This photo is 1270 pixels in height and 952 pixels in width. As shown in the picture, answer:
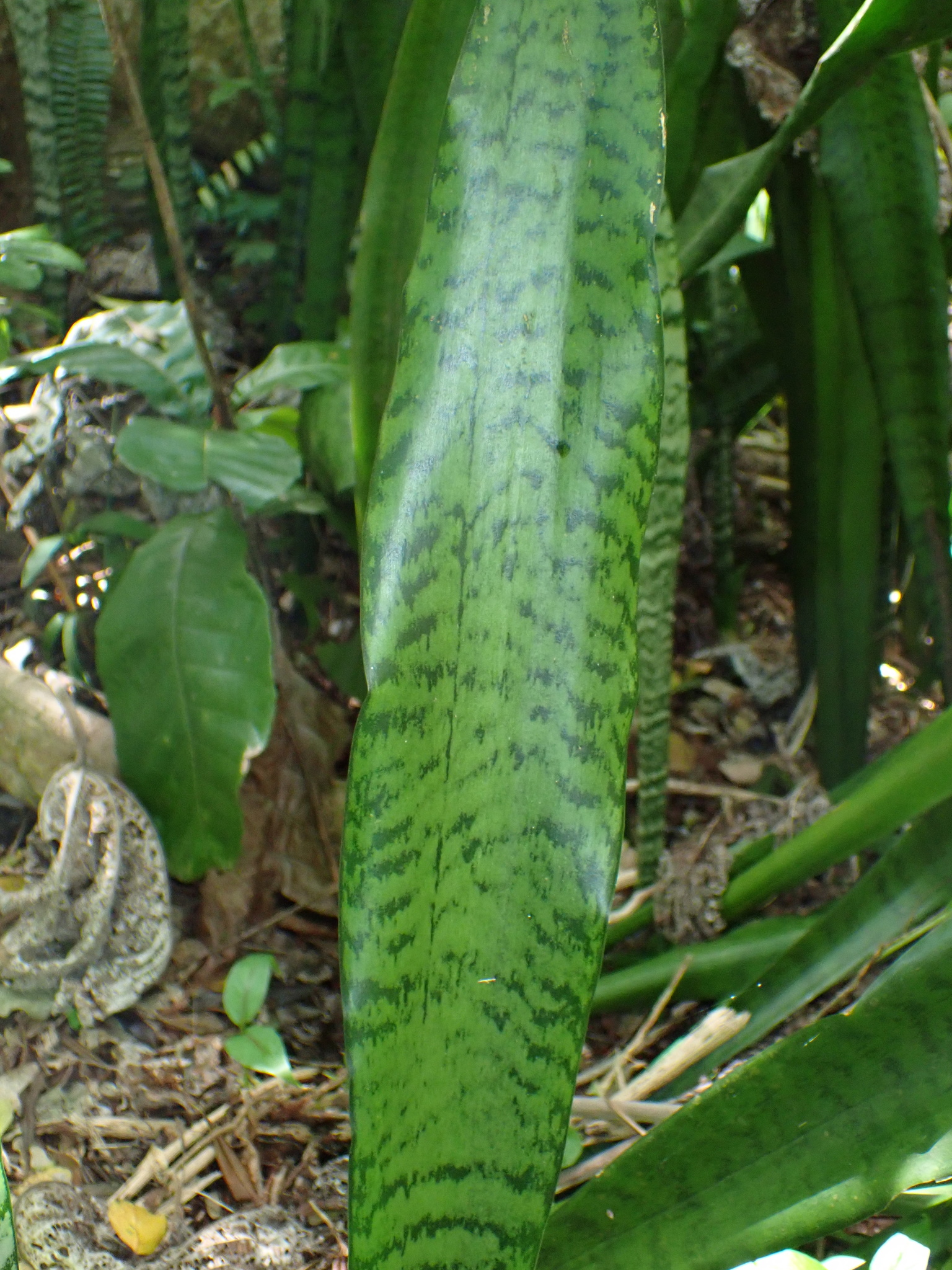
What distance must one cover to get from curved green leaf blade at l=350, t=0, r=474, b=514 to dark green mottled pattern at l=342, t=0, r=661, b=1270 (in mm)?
153

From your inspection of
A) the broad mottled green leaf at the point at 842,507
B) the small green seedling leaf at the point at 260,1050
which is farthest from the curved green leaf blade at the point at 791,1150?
the broad mottled green leaf at the point at 842,507

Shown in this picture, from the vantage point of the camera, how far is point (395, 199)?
2.02 ft

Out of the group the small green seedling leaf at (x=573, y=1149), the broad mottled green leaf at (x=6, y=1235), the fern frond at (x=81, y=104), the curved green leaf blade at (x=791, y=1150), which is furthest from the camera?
the fern frond at (x=81, y=104)

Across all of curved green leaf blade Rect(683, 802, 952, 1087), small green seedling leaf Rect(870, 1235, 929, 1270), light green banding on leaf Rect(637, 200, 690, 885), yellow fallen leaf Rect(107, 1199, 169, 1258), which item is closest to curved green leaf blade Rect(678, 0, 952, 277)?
light green banding on leaf Rect(637, 200, 690, 885)

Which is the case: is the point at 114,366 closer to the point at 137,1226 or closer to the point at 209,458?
the point at 209,458

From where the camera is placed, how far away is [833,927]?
678 millimetres

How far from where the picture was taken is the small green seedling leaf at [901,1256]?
18.1 inches

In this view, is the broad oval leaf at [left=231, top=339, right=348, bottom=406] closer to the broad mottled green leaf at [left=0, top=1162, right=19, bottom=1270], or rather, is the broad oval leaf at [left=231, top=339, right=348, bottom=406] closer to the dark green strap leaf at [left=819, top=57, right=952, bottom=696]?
the dark green strap leaf at [left=819, top=57, right=952, bottom=696]

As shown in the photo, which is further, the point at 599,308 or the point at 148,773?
the point at 148,773

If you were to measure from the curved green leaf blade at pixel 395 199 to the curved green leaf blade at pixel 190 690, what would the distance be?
0.21m

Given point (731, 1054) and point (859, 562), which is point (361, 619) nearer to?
point (731, 1054)

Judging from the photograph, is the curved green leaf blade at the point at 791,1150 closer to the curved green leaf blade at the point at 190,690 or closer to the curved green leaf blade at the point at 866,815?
the curved green leaf blade at the point at 866,815

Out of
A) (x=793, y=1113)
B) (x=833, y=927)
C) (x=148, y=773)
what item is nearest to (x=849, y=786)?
(x=833, y=927)

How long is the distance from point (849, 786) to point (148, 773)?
0.57 metres
